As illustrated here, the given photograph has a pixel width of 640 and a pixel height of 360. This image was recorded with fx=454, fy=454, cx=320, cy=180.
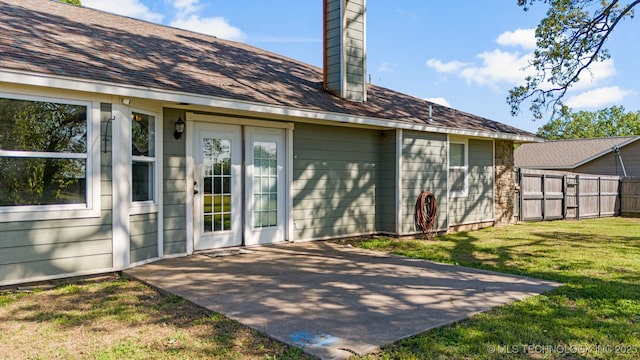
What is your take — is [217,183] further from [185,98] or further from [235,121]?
[185,98]

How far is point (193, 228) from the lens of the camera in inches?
263

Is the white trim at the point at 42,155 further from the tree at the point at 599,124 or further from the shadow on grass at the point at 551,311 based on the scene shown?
the tree at the point at 599,124

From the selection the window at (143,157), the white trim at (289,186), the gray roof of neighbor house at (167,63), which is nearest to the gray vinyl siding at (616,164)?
the gray roof of neighbor house at (167,63)

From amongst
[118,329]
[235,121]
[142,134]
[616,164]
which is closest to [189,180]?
[142,134]

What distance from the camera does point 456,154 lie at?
10484 mm

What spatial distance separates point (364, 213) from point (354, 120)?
6.75ft

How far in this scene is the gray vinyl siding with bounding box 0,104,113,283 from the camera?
473 cm

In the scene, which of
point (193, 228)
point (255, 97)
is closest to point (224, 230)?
point (193, 228)

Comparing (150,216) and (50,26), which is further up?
(50,26)

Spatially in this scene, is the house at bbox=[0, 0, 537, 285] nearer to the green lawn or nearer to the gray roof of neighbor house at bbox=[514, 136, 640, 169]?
the green lawn

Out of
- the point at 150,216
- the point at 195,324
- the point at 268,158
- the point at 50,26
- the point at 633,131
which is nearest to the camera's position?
the point at 195,324

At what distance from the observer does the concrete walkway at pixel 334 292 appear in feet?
11.5

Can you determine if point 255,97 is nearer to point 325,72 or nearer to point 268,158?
point 268,158

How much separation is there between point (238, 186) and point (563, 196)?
11.3 metres
